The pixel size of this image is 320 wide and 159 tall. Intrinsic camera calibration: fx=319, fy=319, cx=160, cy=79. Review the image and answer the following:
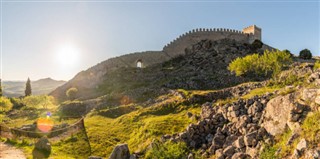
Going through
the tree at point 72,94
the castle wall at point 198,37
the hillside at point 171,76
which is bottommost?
the tree at point 72,94

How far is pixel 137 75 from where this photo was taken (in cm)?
9162

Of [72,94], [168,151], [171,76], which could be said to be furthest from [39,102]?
[168,151]

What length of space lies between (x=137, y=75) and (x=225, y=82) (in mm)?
32652

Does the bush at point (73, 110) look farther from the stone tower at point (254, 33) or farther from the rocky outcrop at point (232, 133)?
the stone tower at point (254, 33)

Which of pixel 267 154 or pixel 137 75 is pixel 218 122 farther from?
pixel 137 75

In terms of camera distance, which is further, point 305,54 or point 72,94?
point 305,54

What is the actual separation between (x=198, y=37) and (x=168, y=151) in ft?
311

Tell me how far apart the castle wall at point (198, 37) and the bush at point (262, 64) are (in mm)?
45432

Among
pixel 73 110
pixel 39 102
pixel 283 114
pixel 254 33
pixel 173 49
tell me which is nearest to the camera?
pixel 283 114

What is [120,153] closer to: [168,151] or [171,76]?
[168,151]

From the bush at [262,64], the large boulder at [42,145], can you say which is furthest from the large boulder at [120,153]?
the bush at [262,64]

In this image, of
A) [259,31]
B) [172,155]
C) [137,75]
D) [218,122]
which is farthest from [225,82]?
[259,31]

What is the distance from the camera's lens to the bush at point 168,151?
81.0 ft

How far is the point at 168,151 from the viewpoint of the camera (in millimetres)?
24969
